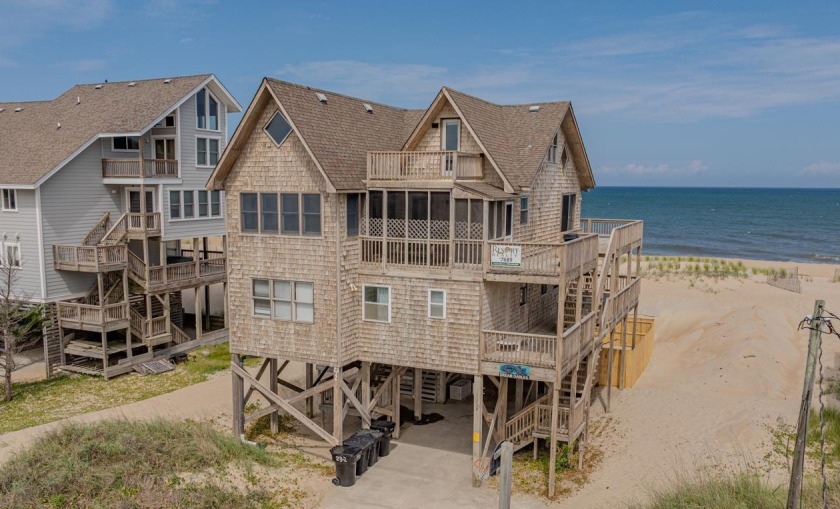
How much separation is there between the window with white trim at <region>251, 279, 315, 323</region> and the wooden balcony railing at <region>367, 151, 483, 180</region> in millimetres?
4285

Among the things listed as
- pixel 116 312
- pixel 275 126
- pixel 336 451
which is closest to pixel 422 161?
pixel 275 126

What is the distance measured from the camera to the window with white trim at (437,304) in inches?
806

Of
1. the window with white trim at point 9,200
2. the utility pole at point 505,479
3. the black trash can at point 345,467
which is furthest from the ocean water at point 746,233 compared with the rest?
the utility pole at point 505,479

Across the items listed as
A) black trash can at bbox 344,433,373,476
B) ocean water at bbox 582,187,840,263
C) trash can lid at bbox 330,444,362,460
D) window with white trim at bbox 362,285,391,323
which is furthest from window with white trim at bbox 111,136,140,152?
ocean water at bbox 582,187,840,263

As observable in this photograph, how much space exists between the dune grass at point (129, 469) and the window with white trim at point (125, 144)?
56.5 ft

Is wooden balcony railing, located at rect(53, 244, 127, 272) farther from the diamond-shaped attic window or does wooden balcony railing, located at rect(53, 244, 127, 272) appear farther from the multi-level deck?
the diamond-shaped attic window

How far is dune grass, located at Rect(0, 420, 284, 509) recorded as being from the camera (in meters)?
16.1

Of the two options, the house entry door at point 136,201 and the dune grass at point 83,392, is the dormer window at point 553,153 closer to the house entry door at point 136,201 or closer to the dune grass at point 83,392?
the dune grass at point 83,392

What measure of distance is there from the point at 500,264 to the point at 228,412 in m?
12.9

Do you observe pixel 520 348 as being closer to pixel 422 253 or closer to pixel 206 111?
pixel 422 253

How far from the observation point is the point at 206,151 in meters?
34.9

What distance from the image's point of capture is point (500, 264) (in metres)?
19.6

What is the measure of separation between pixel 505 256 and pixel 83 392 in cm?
1971

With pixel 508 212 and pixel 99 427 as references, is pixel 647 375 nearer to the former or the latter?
pixel 508 212
